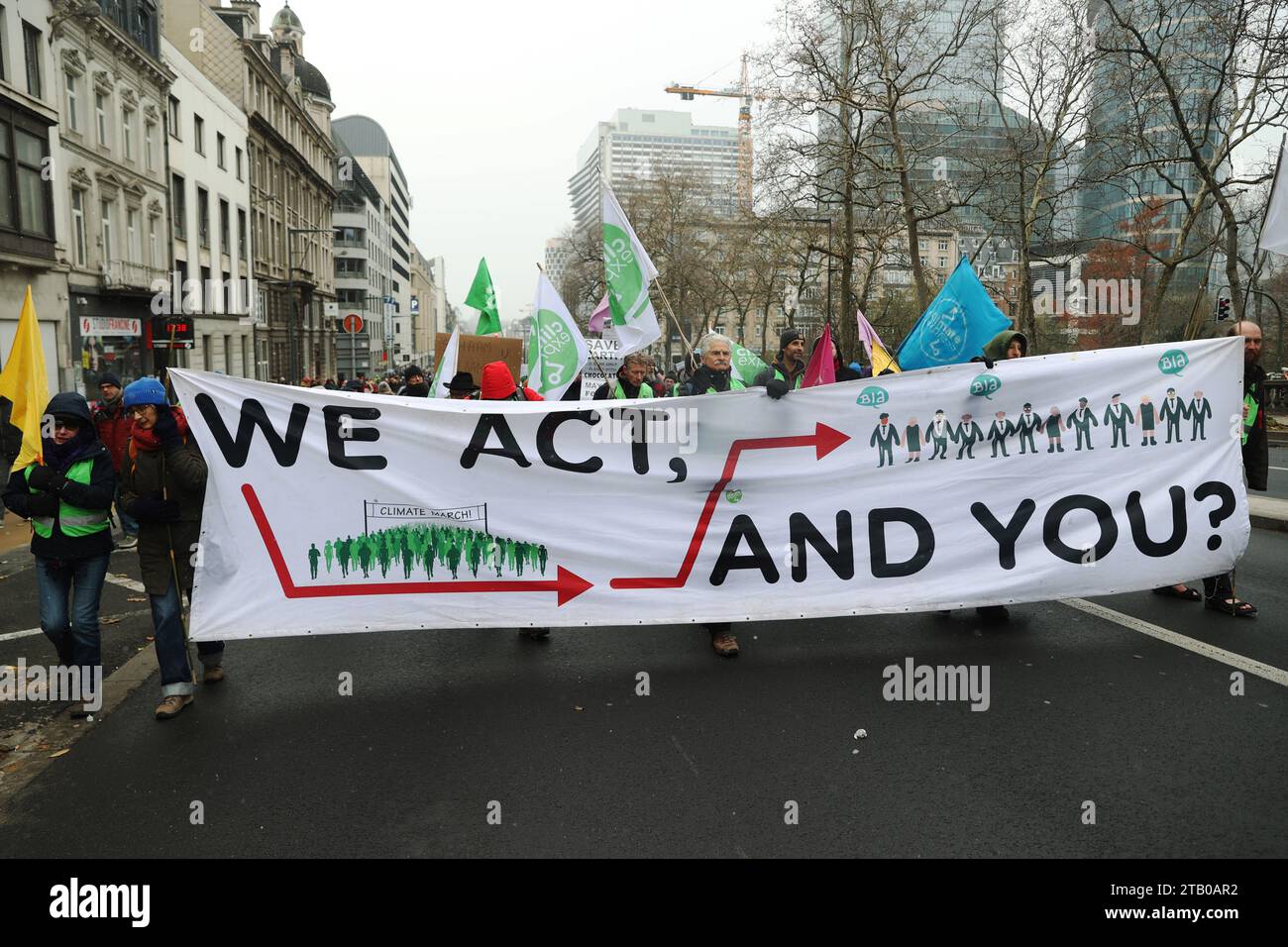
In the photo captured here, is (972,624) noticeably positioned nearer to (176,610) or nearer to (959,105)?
(176,610)

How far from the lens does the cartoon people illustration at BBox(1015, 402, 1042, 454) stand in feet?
19.2

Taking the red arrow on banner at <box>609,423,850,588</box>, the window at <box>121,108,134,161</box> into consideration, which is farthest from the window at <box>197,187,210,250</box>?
the red arrow on banner at <box>609,423,850,588</box>

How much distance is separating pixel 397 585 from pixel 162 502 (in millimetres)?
1300

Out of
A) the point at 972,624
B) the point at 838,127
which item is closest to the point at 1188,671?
the point at 972,624

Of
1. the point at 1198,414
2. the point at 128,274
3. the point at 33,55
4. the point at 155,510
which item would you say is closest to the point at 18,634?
the point at 155,510

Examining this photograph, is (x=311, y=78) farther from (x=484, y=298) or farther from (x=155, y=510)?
(x=155, y=510)

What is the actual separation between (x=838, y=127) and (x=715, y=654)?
31.5m

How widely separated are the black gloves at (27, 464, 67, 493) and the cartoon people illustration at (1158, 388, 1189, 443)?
6336 mm

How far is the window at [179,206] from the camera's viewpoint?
34438mm

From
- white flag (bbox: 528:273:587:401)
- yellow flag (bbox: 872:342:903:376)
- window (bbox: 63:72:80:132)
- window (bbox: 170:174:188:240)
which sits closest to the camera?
white flag (bbox: 528:273:587:401)

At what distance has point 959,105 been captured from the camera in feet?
113

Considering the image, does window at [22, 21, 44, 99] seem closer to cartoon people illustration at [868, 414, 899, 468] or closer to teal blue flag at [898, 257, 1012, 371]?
teal blue flag at [898, 257, 1012, 371]

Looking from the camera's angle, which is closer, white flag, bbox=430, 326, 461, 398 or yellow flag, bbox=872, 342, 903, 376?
yellow flag, bbox=872, 342, 903, 376

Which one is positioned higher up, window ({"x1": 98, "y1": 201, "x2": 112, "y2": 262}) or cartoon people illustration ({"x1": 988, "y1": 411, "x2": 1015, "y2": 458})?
window ({"x1": 98, "y1": 201, "x2": 112, "y2": 262})
